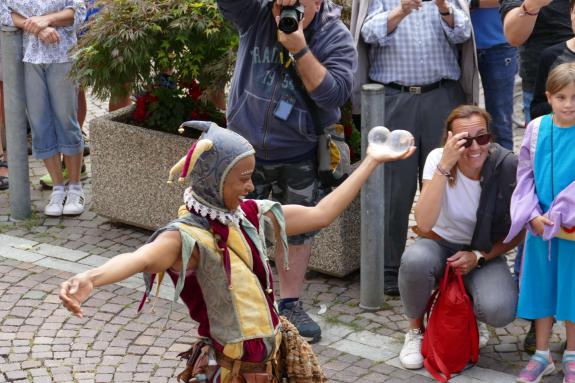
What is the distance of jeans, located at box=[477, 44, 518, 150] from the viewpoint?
7188 millimetres

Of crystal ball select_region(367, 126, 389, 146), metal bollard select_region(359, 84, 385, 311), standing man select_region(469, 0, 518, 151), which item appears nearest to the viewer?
crystal ball select_region(367, 126, 389, 146)

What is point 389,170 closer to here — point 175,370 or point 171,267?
point 175,370

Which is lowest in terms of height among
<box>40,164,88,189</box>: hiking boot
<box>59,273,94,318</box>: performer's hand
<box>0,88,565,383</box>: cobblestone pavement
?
<box>0,88,565,383</box>: cobblestone pavement

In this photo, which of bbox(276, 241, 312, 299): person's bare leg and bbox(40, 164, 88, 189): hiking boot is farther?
bbox(40, 164, 88, 189): hiking boot

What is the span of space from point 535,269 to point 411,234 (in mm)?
1976

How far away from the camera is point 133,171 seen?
7.42 meters

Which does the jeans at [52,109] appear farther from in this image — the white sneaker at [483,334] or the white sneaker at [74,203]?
the white sneaker at [483,334]

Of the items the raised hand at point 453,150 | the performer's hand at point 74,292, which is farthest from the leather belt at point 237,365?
the raised hand at point 453,150

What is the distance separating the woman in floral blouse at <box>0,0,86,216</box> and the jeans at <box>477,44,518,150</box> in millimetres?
2815

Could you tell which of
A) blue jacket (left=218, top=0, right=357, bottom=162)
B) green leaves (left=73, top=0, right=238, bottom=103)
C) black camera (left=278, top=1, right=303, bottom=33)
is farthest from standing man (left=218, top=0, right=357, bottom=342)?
green leaves (left=73, top=0, right=238, bottom=103)

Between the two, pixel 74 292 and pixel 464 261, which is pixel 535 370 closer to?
pixel 464 261

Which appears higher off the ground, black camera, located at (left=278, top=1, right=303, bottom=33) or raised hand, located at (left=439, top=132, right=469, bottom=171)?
black camera, located at (left=278, top=1, right=303, bottom=33)

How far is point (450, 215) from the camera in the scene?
18.8 ft

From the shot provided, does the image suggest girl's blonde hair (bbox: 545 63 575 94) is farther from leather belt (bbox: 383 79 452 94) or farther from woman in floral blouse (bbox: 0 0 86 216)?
→ woman in floral blouse (bbox: 0 0 86 216)
